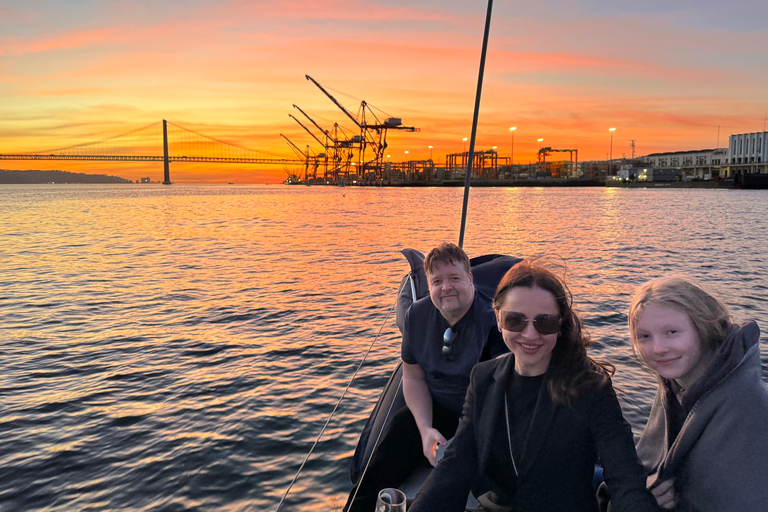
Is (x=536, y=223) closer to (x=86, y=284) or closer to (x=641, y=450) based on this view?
(x=86, y=284)

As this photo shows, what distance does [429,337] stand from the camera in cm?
328

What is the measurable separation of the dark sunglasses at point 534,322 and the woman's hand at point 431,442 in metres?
1.16

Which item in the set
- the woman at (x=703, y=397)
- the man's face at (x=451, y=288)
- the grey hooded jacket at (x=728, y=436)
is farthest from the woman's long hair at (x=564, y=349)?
the man's face at (x=451, y=288)

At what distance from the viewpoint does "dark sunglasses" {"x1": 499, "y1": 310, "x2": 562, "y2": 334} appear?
2023 mm

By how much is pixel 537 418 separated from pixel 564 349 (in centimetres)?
28

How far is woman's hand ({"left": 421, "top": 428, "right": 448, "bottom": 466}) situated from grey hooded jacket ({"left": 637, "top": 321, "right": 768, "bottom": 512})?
137 cm

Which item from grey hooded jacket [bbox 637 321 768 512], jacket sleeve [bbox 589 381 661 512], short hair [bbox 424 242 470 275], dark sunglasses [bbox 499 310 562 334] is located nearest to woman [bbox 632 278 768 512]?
grey hooded jacket [bbox 637 321 768 512]

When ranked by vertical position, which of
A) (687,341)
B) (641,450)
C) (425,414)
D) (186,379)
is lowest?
(186,379)

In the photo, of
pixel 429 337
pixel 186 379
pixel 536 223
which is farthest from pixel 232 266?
pixel 536 223

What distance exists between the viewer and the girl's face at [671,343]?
5.72 feet

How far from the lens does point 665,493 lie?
1886 millimetres

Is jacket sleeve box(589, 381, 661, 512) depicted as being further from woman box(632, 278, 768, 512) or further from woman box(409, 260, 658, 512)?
woman box(632, 278, 768, 512)

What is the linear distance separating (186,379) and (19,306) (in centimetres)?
648

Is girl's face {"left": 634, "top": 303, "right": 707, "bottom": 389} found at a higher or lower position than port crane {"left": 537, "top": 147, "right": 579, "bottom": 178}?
lower
